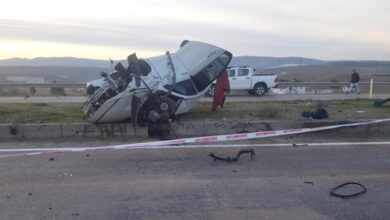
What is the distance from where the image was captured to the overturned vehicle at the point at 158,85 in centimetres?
1002

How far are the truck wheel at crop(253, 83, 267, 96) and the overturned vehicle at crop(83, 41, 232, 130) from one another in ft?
53.8

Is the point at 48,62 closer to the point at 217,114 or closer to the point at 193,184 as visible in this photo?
the point at 217,114

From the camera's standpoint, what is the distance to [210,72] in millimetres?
11953

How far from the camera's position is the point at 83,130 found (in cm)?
992

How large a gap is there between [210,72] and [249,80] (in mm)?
16800

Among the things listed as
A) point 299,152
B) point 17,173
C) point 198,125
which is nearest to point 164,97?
point 198,125

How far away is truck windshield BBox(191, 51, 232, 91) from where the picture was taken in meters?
11.7

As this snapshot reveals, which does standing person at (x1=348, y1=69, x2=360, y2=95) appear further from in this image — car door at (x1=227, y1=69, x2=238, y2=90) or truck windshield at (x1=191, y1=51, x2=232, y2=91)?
truck windshield at (x1=191, y1=51, x2=232, y2=91)

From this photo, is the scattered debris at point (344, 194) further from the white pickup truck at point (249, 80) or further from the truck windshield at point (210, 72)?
the white pickup truck at point (249, 80)

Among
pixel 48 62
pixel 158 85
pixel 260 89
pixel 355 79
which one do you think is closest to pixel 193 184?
pixel 158 85

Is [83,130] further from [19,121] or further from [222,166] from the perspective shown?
[222,166]

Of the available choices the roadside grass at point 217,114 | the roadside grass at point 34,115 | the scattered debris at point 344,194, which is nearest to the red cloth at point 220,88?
the roadside grass at point 217,114

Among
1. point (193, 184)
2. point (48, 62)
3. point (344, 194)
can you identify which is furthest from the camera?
point (48, 62)

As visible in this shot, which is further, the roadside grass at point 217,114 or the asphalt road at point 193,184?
the roadside grass at point 217,114
